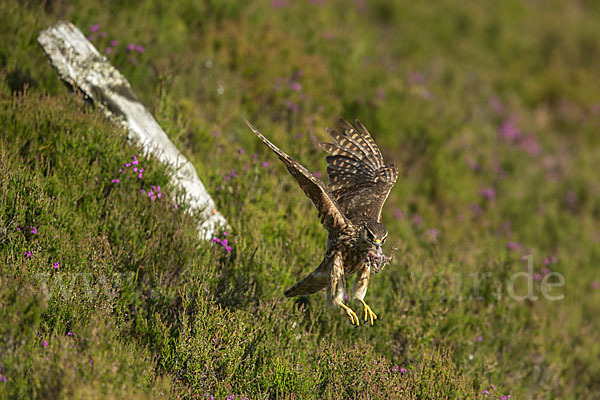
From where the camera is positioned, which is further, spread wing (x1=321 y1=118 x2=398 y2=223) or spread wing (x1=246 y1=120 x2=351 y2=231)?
spread wing (x1=321 y1=118 x2=398 y2=223)

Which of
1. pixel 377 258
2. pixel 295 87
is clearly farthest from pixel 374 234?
pixel 295 87

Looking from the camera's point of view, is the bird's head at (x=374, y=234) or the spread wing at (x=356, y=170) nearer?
the bird's head at (x=374, y=234)

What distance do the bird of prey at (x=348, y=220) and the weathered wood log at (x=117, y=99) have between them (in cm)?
111

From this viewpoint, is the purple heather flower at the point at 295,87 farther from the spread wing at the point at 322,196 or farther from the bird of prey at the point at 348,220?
the spread wing at the point at 322,196

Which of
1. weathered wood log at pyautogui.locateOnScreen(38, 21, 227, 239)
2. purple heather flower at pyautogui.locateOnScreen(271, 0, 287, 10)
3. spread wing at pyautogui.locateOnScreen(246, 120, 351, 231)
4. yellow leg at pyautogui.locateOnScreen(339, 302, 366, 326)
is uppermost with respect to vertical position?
purple heather flower at pyautogui.locateOnScreen(271, 0, 287, 10)

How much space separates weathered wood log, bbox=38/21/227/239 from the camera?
4809mm

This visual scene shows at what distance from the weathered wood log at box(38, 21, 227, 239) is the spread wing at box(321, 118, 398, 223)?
1.09 meters

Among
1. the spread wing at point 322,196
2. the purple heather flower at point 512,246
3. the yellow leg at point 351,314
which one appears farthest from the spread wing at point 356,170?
the purple heather flower at point 512,246

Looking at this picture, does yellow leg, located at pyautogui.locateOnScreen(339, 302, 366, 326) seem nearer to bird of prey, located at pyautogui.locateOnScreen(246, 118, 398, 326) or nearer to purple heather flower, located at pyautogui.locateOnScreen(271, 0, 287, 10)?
bird of prey, located at pyautogui.locateOnScreen(246, 118, 398, 326)

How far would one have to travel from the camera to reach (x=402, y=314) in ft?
16.4

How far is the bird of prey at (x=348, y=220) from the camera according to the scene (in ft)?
12.6

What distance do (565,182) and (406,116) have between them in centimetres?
294

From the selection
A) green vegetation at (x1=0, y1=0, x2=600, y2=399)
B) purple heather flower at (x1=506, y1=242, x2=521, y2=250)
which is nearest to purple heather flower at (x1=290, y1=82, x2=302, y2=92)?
green vegetation at (x1=0, y1=0, x2=600, y2=399)

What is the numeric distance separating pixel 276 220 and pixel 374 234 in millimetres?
1708
